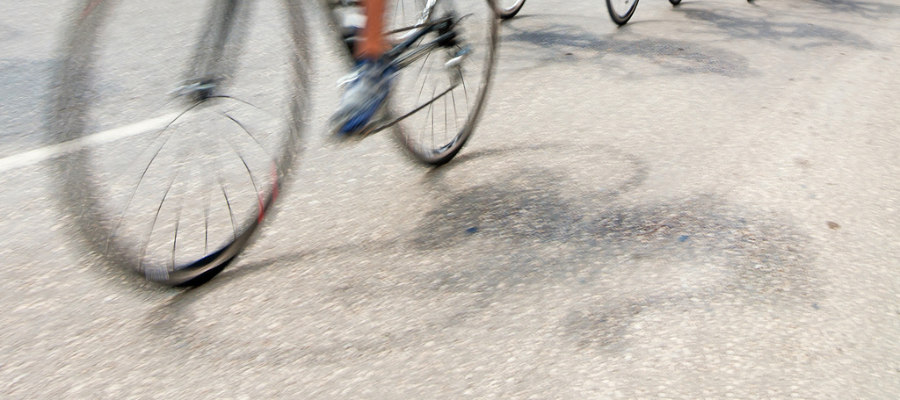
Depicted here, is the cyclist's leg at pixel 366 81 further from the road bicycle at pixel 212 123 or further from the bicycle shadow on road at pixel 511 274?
the bicycle shadow on road at pixel 511 274

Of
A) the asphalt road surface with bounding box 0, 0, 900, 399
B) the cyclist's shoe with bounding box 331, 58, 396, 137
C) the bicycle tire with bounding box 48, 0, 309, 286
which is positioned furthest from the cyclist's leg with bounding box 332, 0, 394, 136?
the asphalt road surface with bounding box 0, 0, 900, 399

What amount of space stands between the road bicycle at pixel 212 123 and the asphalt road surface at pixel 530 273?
18 cm

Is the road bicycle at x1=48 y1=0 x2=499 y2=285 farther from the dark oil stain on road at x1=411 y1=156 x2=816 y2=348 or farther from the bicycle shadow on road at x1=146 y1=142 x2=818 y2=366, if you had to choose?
the dark oil stain on road at x1=411 y1=156 x2=816 y2=348

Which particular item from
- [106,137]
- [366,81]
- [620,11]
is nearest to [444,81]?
[366,81]

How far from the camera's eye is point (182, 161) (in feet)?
11.0

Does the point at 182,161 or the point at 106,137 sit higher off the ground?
the point at 182,161

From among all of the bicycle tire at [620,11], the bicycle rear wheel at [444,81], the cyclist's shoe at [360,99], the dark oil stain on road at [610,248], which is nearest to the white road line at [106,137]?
the cyclist's shoe at [360,99]

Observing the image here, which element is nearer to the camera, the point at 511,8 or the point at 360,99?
the point at 360,99

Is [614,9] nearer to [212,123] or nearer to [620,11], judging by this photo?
[620,11]

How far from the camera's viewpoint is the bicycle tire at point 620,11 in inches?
288

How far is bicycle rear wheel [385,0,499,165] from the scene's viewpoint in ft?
13.0

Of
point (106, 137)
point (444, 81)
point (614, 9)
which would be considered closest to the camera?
point (444, 81)

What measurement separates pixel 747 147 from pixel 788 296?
1.67 metres

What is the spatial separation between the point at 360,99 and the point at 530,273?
853 mm
